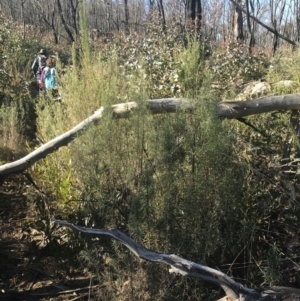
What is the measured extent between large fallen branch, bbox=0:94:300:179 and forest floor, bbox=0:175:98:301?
52cm

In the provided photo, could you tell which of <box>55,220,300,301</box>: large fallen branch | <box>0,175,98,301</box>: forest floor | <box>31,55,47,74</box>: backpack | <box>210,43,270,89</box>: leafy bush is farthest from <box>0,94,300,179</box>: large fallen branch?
<box>31,55,47,74</box>: backpack

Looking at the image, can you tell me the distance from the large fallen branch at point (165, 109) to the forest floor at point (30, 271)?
523mm

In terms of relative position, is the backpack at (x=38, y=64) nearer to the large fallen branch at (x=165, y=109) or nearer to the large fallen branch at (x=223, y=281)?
the large fallen branch at (x=165, y=109)

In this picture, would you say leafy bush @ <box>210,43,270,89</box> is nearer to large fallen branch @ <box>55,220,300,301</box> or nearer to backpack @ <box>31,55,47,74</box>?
large fallen branch @ <box>55,220,300,301</box>

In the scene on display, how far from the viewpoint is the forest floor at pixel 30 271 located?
3.12m

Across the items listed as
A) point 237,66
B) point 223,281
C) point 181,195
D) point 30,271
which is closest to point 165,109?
point 181,195

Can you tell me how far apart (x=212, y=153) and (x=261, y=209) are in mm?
854

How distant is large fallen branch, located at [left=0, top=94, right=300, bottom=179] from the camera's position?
327cm

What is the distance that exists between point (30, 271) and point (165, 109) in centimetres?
161

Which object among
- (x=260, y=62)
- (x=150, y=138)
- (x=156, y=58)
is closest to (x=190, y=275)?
A: (x=150, y=138)

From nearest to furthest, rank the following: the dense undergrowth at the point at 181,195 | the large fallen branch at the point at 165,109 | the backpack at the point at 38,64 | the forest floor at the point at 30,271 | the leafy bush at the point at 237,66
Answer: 1. the dense undergrowth at the point at 181,195
2. the forest floor at the point at 30,271
3. the large fallen branch at the point at 165,109
4. the leafy bush at the point at 237,66
5. the backpack at the point at 38,64

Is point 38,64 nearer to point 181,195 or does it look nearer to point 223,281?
point 181,195

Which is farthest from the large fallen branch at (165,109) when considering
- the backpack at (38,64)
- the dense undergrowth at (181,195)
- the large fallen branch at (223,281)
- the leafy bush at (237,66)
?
the backpack at (38,64)

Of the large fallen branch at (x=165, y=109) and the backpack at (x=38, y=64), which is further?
the backpack at (x=38, y=64)
